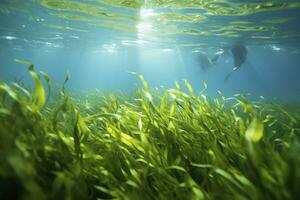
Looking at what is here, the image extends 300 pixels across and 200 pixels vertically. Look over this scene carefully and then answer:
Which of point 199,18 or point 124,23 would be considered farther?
point 124,23

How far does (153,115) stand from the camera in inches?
141

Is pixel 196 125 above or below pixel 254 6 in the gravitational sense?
below

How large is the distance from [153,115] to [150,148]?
0.91 m

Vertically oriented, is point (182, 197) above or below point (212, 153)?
below

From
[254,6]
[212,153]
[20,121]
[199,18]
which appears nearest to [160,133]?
[212,153]

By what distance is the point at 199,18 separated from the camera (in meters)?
17.0

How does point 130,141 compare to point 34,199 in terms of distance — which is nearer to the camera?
point 34,199

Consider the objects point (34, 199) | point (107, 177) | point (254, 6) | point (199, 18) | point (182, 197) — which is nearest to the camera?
point (34, 199)

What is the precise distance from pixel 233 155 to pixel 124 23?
60.1 feet

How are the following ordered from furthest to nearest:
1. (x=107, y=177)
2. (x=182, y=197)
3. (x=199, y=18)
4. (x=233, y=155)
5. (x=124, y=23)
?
(x=124, y=23) → (x=199, y=18) → (x=233, y=155) → (x=107, y=177) → (x=182, y=197)

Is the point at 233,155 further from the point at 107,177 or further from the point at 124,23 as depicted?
the point at 124,23

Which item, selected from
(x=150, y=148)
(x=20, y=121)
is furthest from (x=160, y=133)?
A: (x=20, y=121)

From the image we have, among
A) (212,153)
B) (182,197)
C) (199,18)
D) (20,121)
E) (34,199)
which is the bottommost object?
(182,197)

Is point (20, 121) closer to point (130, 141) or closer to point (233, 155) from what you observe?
point (130, 141)
